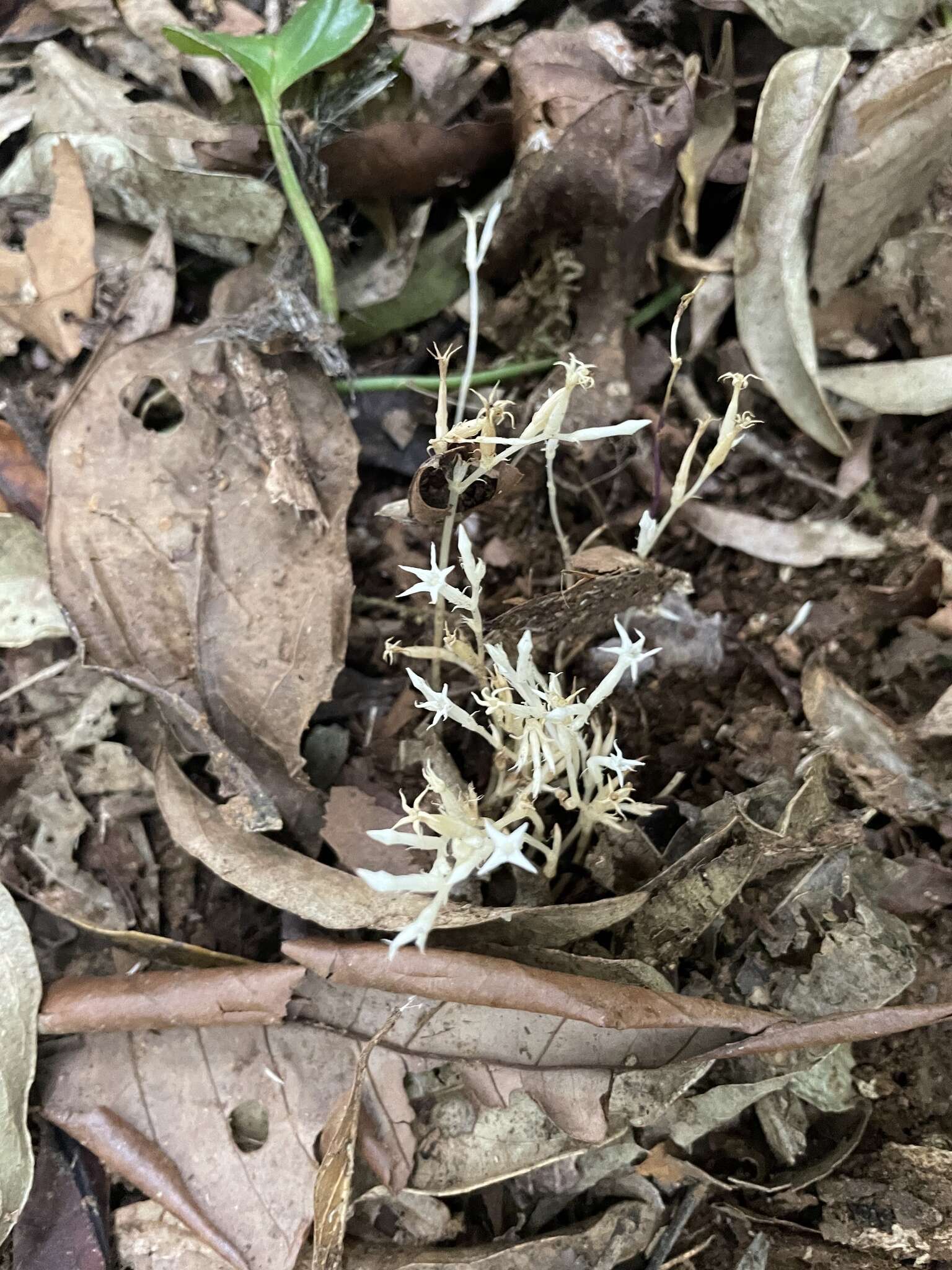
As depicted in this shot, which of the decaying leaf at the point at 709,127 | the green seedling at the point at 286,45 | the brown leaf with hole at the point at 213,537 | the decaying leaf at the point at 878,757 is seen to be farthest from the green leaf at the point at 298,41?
the decaying leaf at the point at 878,757

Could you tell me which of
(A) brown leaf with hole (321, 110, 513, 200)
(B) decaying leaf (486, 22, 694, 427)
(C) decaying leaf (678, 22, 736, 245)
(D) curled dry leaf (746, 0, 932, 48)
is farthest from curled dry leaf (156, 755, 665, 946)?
(D) curled dry leaf (746, 0, 932, 48)

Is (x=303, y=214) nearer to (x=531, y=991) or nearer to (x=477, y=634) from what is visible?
(x=477, y=634)

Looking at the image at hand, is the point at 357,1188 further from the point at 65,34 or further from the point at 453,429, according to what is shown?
the point at 65,34

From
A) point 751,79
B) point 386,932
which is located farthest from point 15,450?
point 751,79

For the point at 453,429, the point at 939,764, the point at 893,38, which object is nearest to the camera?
the point at 453,429

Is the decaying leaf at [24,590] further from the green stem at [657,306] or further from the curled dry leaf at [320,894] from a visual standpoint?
the green stem at [657,306]
